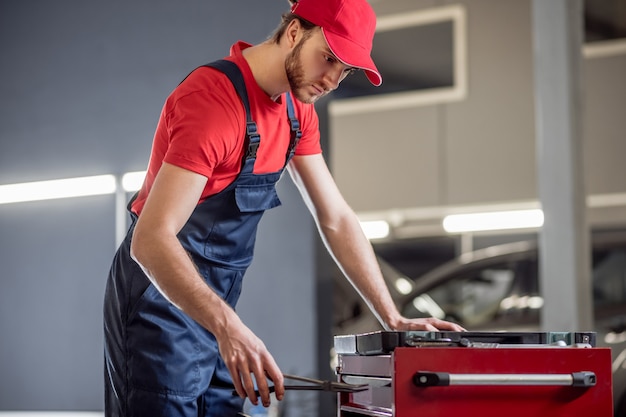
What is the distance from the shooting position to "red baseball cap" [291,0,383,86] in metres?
1.76

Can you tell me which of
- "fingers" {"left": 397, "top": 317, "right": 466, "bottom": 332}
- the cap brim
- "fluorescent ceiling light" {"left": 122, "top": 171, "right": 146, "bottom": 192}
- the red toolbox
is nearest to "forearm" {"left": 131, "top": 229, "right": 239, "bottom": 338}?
the red toolbox

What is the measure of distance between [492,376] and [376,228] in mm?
5947

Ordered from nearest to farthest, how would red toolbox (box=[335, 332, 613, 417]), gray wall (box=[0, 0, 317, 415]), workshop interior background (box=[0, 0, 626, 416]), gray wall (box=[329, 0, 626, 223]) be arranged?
red toolbox (box=[335, 332, 613, 417])
workshop interior background (box=[0, 0, 626, 416])
gray wall (box=[0, 0, 317, 415])
gray wall (box=[329, 0, 626, 223])

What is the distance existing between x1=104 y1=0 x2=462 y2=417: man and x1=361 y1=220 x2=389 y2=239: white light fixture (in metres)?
5.27

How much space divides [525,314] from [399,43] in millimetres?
2785

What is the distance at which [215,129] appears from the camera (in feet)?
5.61

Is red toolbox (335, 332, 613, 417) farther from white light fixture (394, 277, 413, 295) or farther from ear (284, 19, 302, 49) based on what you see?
white light fixture (394, 277, 413, 295)

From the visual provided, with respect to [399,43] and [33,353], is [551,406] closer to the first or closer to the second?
[33,353]

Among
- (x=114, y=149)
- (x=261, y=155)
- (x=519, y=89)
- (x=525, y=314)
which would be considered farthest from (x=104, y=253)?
(x=519, y=89)

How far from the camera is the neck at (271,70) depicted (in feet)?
6.11

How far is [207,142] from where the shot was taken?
66.3 inches

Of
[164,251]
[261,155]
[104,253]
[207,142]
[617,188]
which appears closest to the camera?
[164,251]

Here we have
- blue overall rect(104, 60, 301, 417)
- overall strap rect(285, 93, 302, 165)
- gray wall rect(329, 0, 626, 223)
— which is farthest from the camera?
gray wall rect(329, 0, 626, 223)

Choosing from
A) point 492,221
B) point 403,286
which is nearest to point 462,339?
point 403,286
